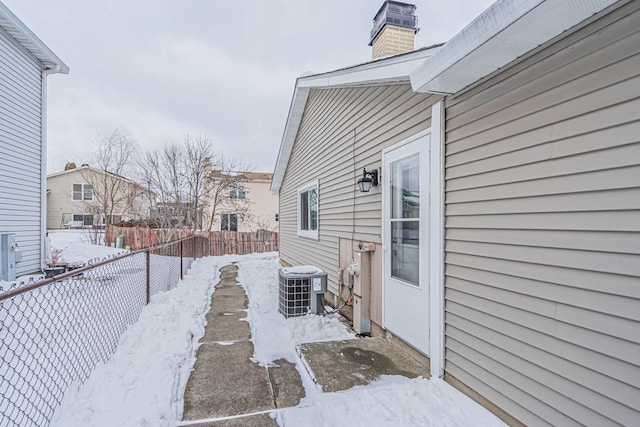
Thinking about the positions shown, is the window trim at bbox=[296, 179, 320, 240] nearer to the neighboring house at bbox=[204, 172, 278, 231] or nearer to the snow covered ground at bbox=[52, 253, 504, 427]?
the snow covered ground at bbox=[52, 253, 504, 427]

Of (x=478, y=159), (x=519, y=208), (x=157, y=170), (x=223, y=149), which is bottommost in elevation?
(x=519, y=208)

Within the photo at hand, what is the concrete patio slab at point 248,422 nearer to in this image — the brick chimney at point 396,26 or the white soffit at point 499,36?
the white soffit at point 499,36

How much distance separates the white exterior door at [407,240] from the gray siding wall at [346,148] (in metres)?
0.24

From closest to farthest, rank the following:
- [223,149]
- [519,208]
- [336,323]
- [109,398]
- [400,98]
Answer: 1. [519,208]
2. [109,398]
3. [400,98]
4. [336,323]
5. [223,149]

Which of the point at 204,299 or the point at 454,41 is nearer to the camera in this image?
the point at 454,41

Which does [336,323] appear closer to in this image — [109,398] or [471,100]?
[109,398]

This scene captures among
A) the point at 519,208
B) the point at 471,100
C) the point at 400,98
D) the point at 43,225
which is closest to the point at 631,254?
the point at 519,208

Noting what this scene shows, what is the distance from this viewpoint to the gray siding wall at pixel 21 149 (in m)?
6.66

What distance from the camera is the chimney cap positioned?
492 cm

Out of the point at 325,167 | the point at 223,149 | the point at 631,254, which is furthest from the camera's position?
the point at 223,149

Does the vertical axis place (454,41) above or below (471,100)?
above

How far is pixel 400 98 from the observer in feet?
11.8

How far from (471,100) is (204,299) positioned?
5.12m

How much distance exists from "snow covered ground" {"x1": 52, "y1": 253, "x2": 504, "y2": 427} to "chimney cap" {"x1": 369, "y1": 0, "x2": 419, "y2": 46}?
4.66 meters
